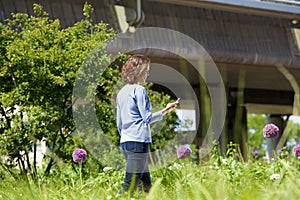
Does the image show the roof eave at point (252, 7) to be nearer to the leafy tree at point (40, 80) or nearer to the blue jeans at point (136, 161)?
the leafy tree at point (40, 80)

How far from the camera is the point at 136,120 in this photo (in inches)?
226

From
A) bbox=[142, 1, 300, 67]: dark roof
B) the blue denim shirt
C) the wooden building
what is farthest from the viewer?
bbox=[142, 1, 300, 67]: dark roof

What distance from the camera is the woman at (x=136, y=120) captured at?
5730 mm

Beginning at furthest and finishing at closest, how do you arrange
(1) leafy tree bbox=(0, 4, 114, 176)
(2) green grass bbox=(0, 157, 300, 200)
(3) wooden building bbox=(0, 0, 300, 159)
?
(3) wooden building bbox=(0, 0, 300, 159), (1) leafy tree bbox=(0, 4, 114, 176), (2) green grass bbox=(0, 157, 300, 200)

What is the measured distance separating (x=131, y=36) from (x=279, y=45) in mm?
3721

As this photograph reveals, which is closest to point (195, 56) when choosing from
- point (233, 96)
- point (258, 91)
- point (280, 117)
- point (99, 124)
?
point (99, 124)

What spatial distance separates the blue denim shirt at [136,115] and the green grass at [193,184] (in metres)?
0.46

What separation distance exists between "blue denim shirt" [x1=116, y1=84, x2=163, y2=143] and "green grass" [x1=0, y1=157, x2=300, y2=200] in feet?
1.49

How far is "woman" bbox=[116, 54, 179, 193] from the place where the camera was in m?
5.73

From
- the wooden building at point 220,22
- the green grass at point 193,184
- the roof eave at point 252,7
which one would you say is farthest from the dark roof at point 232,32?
the green grass at point 193,184

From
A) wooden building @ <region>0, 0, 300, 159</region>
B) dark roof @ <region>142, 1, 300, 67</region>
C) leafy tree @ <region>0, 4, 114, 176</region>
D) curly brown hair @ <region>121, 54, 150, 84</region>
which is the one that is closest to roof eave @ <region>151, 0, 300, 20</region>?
wooden building @ <region>0, 0, 300, 159</region>

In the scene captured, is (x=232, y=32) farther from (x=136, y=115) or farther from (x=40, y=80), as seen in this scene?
(x=136, y=115)

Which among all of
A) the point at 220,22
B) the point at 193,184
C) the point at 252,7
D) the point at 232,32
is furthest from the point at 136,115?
the point at 232,32

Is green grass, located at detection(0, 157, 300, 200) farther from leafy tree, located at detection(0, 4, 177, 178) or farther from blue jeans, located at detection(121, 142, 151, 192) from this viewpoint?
leafy tree, located at detection(0, 4, 177, 178)
